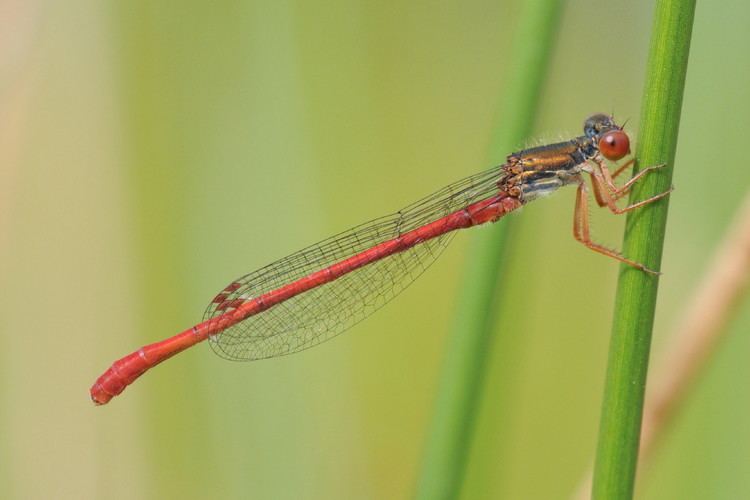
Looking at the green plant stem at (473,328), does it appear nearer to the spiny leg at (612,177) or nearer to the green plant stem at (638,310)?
the green plant stem at (638,310)

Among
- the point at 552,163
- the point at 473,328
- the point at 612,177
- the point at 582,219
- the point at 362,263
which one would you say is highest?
the point at 552,163

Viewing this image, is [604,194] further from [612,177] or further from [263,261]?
[263,261]

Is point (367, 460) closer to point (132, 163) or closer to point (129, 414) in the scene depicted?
point (129, 414)

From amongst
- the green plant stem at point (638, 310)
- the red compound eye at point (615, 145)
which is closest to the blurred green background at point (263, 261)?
the red compound eye at point (615, 145)

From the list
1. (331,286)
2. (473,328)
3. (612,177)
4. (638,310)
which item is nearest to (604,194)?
(612,177)

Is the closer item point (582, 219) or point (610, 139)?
point (610, 139)

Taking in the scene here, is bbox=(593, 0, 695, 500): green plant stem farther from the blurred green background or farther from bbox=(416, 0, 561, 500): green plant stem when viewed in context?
the blurred green background
